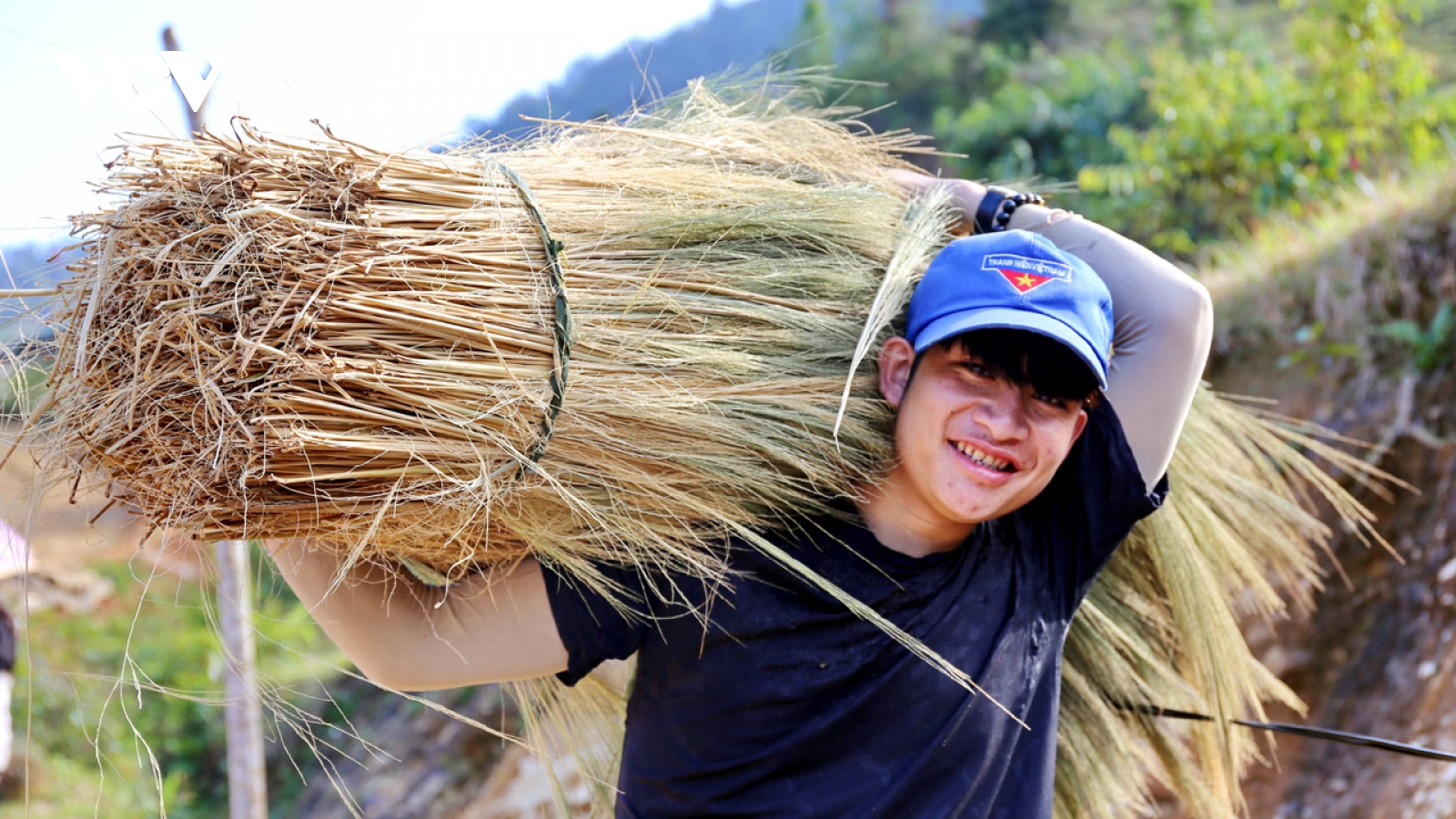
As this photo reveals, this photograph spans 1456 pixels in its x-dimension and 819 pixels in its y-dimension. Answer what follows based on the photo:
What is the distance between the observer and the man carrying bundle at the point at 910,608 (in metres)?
1.34

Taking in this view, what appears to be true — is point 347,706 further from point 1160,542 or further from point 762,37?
point 762,37

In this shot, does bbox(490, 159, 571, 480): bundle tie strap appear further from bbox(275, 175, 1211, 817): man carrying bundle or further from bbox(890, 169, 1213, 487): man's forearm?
bbox(890, 169, 1213, 487): man's forearm

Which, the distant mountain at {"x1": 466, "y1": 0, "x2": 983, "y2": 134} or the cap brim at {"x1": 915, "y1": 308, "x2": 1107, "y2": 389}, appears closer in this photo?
the cap brim at {"x1": 915, "y1": 308, "x2": 1107, "y2": 389}

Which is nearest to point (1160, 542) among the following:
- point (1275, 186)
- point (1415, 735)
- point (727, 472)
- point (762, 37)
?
point (727, 472)

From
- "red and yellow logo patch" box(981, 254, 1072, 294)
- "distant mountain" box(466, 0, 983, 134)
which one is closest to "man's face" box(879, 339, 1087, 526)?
"red and yellow logo patch" box(981, 254, 1072, 294)

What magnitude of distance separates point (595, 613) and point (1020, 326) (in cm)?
66

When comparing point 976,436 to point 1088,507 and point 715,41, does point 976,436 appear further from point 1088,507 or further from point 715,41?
point 715,41

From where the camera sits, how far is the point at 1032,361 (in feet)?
4.45

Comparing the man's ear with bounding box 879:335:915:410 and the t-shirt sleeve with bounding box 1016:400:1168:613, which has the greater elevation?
the man's ear with bounding box 879:335:915:410

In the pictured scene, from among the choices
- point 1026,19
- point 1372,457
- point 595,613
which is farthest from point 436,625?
point 1026,19

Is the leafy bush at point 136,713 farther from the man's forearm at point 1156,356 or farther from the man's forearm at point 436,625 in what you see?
the man's forearm at point 1156,356

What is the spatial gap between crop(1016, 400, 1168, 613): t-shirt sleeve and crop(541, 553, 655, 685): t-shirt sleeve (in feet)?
1.80

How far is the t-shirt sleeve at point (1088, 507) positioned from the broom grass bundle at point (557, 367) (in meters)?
0.23

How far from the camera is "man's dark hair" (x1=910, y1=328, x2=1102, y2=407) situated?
135 centimetres
